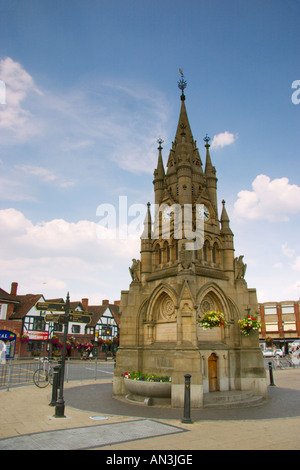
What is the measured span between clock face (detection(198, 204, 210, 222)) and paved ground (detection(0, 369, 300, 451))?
361 inches

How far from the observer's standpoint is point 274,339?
66875 millimetres

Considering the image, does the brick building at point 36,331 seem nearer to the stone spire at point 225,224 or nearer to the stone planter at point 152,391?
the stone spire at point 225,224

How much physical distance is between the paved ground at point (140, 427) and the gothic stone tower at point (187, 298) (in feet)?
7.06

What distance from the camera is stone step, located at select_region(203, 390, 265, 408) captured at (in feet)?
43.0

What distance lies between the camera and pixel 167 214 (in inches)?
729

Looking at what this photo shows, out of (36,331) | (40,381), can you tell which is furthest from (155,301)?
(36,331)

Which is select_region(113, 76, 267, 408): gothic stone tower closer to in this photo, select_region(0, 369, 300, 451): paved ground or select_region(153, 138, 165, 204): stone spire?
select_region(153, 138, 165, 204): stone spire

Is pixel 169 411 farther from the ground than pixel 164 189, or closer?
closer

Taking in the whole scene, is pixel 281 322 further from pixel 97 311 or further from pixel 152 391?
pixel 152 391

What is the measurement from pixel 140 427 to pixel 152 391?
4537mm

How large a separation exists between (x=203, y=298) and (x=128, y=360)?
4.92 metres

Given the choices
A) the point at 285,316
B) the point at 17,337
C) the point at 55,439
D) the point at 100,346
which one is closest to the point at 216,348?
the point at 55,439

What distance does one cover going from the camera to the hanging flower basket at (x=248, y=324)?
16172 millimetres
